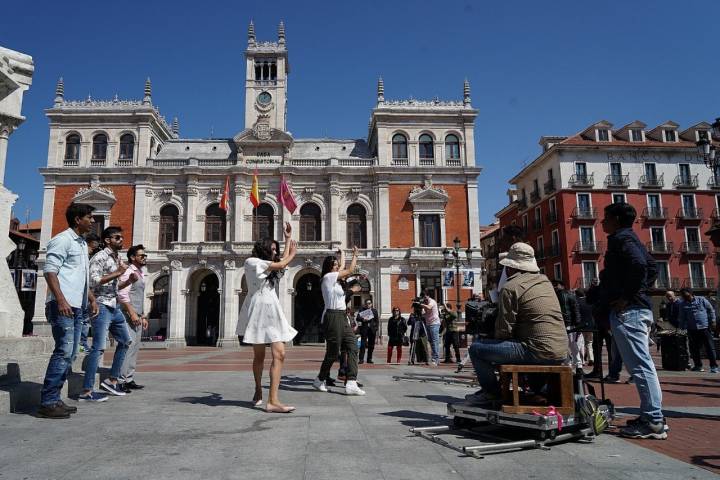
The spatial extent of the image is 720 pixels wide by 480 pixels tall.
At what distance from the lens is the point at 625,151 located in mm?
36719

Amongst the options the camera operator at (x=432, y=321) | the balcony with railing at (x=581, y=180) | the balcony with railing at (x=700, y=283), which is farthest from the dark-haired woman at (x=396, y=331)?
the balcony with railing at (x=700, y=283)

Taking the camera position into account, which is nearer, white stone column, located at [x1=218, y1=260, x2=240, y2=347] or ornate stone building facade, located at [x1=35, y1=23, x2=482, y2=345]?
white stone column, located at [x1=218, y1=260, x2=240, y2=347]

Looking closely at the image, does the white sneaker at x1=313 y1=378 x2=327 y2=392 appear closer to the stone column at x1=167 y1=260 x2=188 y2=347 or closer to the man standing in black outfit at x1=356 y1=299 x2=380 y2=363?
the man standing in black outfit at x1=356 y1=299 x2=380 y2=363

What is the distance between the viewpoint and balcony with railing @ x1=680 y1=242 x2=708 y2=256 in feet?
115

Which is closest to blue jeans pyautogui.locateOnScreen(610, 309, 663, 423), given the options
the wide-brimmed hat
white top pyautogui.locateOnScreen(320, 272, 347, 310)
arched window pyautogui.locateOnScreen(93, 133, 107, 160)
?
the wide-brimmed hat

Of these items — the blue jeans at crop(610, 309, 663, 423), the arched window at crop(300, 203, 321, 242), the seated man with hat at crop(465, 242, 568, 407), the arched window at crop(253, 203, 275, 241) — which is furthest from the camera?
the arched window at crop(300, 203, 321, 242)

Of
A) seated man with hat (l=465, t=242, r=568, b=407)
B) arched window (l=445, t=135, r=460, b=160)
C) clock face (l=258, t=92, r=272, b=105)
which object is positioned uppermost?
clock face (l=258, t=92, r=272, b=105)

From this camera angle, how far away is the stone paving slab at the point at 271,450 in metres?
2.91

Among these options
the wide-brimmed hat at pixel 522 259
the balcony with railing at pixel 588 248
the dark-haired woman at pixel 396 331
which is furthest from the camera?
the balcony with railing at pixel 588 248

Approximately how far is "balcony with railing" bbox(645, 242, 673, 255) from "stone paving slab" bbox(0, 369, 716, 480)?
3630 centimetres

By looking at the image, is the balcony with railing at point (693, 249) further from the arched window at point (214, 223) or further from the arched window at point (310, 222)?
the arched window at point (214, 223)

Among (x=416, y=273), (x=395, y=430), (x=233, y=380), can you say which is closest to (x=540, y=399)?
(x=395, y=430)

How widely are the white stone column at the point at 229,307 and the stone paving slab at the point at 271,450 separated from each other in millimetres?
23522

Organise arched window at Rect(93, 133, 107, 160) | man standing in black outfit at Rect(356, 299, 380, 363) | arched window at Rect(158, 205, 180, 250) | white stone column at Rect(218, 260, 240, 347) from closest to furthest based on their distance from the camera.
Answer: man standing in black outfit at Rect(356, 299, 380, 363) < white stone column at Rect(218, 260, 240, 347) < arched window at Rect(158, 205, 180, 250) < arched window at Rect(93, 133, 107, 160)
